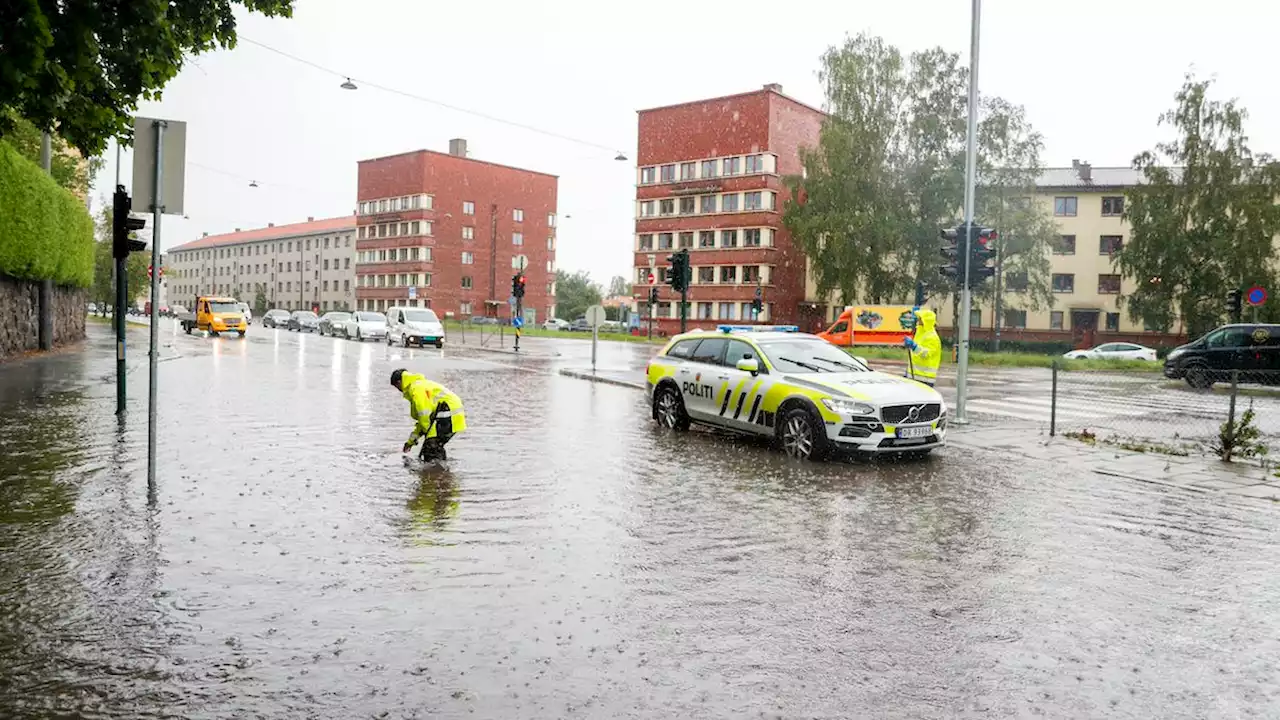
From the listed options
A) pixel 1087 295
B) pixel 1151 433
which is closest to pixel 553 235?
pixel 1087 295

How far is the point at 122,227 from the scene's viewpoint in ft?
40.0

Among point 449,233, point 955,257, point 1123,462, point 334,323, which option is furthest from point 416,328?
point 449,233

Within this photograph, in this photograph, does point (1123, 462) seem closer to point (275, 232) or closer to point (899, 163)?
point (899, 163)

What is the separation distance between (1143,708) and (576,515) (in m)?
4.71

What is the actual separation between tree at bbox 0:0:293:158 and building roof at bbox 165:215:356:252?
10893 centimetres

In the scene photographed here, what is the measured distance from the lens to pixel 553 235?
111 metres

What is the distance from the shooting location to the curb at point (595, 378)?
912 inches

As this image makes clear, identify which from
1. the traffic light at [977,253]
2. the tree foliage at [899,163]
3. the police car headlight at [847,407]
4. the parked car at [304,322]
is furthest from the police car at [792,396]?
the parked car at [304,322]

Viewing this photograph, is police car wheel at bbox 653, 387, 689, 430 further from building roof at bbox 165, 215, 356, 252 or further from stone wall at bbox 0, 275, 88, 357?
building roof at bbox 165, 215, 356, 252

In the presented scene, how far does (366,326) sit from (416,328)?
29.0 ft

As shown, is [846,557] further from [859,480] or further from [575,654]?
[859,480]

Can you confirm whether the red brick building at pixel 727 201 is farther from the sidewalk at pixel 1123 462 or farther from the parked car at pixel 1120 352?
the sidewalk at pixel 1123 462

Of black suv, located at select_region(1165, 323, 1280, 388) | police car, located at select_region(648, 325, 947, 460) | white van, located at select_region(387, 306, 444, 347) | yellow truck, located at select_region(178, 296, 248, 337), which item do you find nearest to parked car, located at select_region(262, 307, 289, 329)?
yellow truck, located at select_region(178, 296, 248, 337)

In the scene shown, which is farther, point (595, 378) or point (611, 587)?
point (595, 378)
